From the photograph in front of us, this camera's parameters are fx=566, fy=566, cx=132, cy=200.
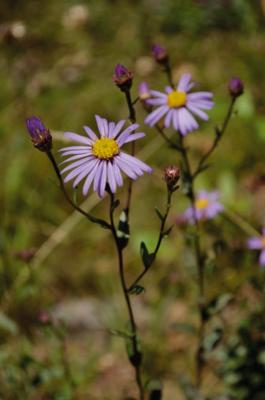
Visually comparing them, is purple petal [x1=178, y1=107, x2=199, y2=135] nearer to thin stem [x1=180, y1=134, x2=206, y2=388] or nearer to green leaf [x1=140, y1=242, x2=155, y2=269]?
thin stem [x1=180, y1=134, x2=206, y2=388]

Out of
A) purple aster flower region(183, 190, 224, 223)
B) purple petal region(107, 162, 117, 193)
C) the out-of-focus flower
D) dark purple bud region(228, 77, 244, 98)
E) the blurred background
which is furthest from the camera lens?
the out-of-focus flower

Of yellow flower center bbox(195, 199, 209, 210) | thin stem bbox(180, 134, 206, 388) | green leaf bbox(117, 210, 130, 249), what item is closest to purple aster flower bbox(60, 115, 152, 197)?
green leaf bbox(117, 210, 130, 249)

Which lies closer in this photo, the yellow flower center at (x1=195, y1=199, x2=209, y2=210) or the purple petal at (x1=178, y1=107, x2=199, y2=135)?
the purple petal at (x1=178, y1=107, x2=199, y2=135)

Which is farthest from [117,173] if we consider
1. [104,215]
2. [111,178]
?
[104,215]

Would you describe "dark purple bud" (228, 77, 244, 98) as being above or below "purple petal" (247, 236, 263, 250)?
above

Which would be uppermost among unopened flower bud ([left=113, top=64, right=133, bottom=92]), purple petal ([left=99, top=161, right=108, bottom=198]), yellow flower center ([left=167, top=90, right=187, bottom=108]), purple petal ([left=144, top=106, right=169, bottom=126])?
yellow flower center ([left=167, top=90, right=187, bottom=108])

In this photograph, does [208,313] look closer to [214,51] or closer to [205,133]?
[205,133]

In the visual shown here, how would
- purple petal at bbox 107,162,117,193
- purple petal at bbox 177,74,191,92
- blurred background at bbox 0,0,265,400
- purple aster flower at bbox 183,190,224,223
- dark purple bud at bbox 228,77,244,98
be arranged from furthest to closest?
purple aster flower at bbox 183,190,224,223, blurred background at bbox 0,0,265,400, purple petal at bbox 177,74,191,92, dark purple bud at bbox 228,77,244,98, purple petal at bbox 107,162,117,193
